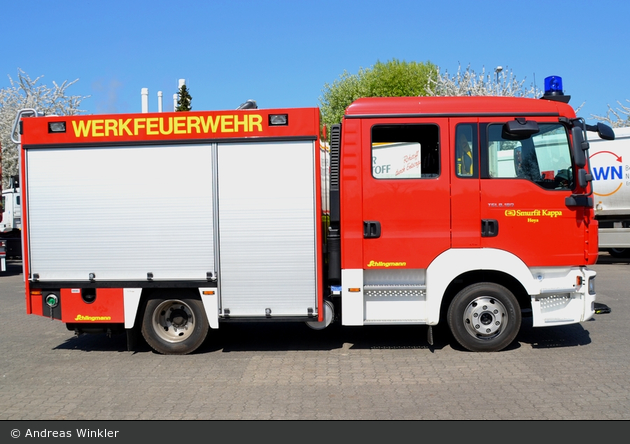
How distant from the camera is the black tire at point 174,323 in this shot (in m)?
7.15

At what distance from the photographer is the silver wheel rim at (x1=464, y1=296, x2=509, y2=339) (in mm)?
6961

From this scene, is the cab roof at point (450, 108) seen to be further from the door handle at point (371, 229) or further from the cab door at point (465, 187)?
the door handle at point (371, 229)

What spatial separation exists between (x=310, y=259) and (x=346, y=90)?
1499 inches

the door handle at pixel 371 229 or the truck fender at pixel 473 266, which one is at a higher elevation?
the door handle at pixel 371 229

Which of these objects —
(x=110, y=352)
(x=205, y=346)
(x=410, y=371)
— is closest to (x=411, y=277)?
(x=410, y=371)

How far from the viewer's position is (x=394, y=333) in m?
8.29

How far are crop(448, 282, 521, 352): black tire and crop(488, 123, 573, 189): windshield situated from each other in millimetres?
1334

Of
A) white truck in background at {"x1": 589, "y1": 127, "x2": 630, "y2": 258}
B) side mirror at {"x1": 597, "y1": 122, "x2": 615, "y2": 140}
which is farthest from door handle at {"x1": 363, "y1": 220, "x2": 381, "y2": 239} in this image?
white truck in background at {"x1": 589, "y1": 127, "x2": 630, "y2": 258}

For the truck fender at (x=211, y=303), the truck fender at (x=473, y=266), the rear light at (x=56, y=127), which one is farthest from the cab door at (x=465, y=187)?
the rear light at (x=56, y=127)

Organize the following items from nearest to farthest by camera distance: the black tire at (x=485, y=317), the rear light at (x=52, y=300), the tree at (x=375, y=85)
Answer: the black tire at (x=485, y=317) → the rear light at (x=52, y=300) → the tree at (x=375, y=85)

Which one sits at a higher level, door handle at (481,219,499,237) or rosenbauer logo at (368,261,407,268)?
door handle at (481,219,499,237)

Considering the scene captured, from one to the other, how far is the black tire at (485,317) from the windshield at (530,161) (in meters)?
1.33

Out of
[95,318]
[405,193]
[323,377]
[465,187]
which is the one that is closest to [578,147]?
[465,187]

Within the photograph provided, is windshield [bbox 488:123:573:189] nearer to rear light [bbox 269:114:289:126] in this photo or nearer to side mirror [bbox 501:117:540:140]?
side mirror [bbox 501:117:540:140]
